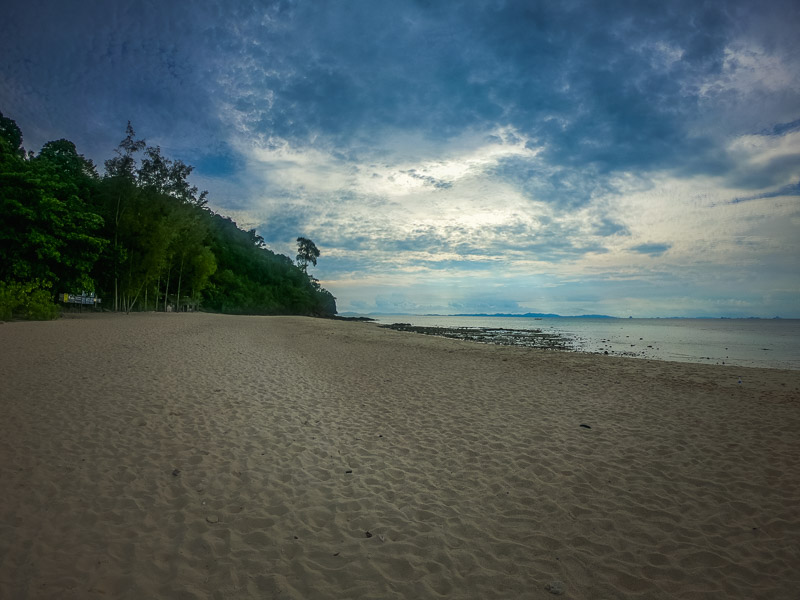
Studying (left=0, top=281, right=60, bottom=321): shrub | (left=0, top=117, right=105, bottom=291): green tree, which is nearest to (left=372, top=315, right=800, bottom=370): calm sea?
(left=0, top=281, right=60, bottom=321): shrub

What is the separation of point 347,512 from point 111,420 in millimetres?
5355

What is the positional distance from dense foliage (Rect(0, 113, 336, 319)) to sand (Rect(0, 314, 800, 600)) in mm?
23520

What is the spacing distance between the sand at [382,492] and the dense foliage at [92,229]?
23.5 metres

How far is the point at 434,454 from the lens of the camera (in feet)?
22.1

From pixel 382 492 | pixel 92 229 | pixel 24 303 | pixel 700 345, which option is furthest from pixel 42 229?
pixel 700 345

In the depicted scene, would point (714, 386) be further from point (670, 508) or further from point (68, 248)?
point (68, 248)

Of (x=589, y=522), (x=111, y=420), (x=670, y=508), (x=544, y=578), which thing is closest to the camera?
(x=544, y=578)

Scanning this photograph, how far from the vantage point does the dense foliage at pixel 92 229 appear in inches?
1072

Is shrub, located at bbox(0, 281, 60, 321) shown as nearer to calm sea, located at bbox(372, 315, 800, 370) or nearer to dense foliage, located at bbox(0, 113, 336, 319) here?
dense foliage, located at bbox(0, 113, 336, 319)

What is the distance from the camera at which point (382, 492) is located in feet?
17.6

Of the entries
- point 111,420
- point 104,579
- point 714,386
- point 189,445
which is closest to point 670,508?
point 104,579

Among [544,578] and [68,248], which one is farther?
[68,248]

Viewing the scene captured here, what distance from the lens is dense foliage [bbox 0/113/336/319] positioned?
89.4ft

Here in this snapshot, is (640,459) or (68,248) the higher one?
(68,248)
